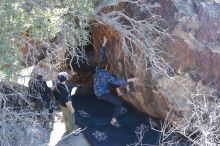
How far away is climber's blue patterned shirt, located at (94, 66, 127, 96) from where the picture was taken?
7496 millimetres

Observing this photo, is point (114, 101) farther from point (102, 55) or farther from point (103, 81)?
point (102, 55)

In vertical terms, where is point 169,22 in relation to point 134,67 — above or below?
above

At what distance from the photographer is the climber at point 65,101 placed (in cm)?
754

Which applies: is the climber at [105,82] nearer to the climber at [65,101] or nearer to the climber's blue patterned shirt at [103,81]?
the climber's blue patterned shirt at [103,81]

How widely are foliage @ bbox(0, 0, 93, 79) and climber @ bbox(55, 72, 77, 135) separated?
4.23 ft

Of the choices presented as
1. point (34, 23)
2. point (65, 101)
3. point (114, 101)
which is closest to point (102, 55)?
point (114, 101)

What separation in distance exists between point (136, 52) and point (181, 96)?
105cm

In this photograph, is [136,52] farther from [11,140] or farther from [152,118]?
[11,140]

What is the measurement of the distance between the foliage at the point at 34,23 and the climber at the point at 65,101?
1290mm

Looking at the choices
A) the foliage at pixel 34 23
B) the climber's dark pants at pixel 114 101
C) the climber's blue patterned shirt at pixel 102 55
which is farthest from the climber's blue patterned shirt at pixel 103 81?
the foliage at pixel 34 23

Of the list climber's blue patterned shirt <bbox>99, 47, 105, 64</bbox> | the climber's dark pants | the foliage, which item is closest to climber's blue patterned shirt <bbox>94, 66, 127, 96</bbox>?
the climber's dark pants

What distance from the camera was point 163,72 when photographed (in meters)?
7.03

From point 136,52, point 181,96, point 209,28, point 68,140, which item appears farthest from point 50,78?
point 209,28

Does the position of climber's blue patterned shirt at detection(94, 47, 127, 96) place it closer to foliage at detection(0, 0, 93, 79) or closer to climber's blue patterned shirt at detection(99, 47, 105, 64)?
climber's blue patterned shirt at detection(99, 47, 105, 64)
